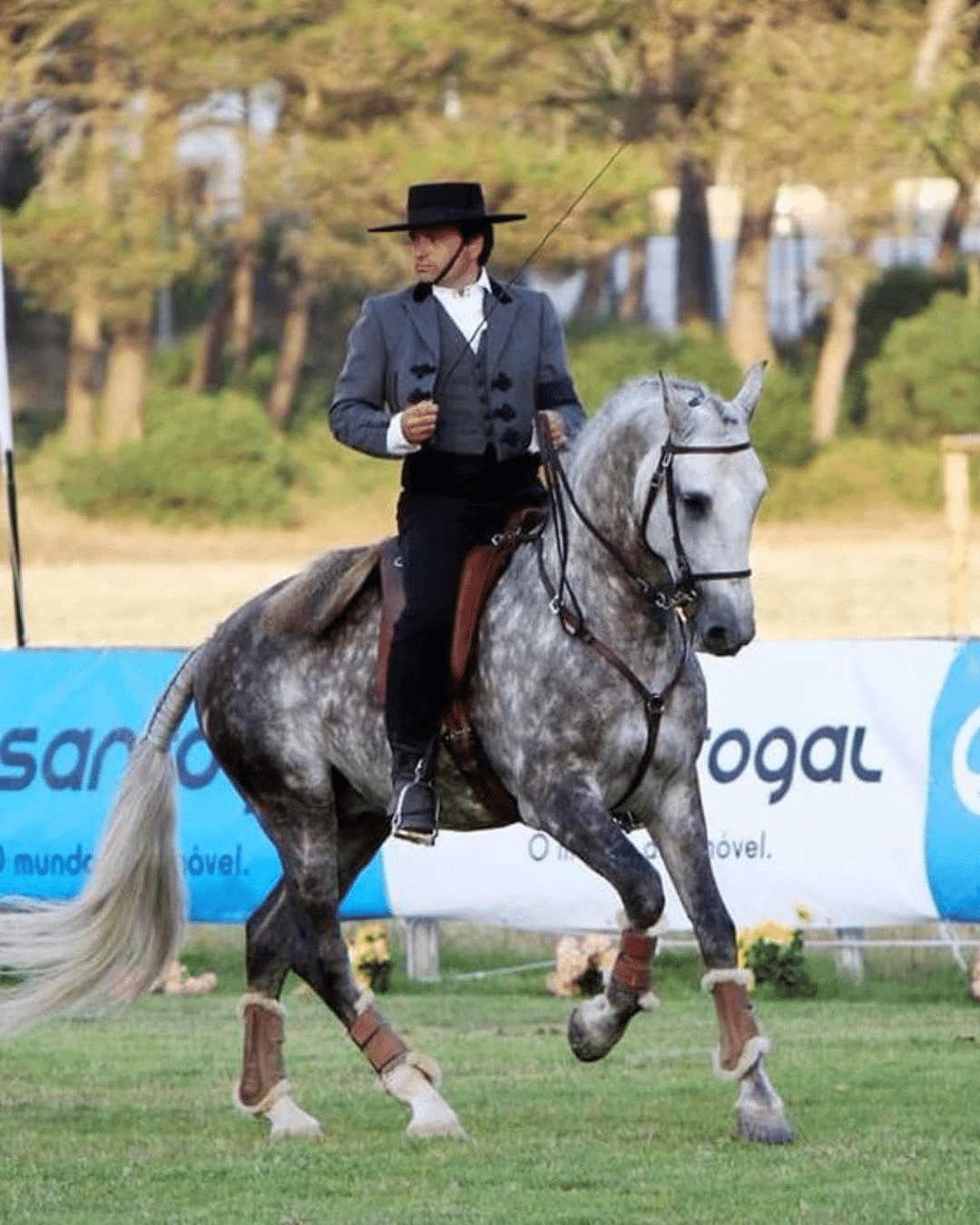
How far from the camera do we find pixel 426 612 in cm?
897

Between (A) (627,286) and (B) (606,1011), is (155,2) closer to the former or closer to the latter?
(A) (627,286)

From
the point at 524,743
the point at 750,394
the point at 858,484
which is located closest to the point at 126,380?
the point at 858,484

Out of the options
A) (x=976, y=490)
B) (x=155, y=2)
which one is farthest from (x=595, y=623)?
(x=155, y=2)

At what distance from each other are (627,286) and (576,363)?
14309 mm

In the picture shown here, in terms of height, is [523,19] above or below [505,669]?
below

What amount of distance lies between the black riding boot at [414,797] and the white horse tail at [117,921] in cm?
106

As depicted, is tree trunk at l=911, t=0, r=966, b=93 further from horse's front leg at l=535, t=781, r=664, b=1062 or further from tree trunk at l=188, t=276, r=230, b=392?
horse's front leg at l=535, t=781, r=664, b=1062

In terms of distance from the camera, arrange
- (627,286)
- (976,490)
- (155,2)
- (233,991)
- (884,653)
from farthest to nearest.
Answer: (627,286), (155,2), (976,490), (233,991), (884,653)

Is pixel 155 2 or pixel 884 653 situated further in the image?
pixel 155 2

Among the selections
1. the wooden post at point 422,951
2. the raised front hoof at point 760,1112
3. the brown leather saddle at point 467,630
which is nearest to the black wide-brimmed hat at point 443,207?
the brown leather saddle at point 467,630

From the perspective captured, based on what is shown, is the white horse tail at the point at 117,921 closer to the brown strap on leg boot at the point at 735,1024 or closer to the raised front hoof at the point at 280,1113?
the raised front hoof at the point at 280,1113

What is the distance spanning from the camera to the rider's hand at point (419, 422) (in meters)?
8.90

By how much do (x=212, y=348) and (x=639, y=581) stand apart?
143 ft

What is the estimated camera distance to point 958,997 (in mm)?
13281
